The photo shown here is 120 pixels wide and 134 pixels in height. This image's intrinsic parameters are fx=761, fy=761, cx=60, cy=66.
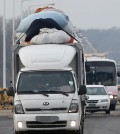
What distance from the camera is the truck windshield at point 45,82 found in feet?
68.5

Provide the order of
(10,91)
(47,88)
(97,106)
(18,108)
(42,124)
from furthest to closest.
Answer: (97,106) → (10,91) → (47,88) → (18,108) → (42,124)

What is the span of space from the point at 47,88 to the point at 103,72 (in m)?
22.4

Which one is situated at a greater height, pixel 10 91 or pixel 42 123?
pixel 10 91

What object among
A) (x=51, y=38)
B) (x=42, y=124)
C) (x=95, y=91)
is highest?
(x=51, y=38)

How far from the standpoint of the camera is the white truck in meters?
20.2

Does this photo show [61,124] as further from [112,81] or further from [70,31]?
[112,81]

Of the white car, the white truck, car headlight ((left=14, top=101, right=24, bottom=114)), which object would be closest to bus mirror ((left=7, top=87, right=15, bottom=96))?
the white truck

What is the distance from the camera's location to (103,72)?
142ft

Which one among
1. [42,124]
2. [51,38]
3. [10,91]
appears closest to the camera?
[42,124]

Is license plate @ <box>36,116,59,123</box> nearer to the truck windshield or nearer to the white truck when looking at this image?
the white truck

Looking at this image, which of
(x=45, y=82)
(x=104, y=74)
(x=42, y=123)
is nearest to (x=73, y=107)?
(x=42, y=123)

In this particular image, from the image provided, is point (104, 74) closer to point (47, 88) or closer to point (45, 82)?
point (45, 82)

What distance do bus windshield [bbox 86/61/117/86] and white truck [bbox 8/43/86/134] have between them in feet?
65.4

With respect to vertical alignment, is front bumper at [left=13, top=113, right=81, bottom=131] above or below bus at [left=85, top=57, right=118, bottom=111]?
above
